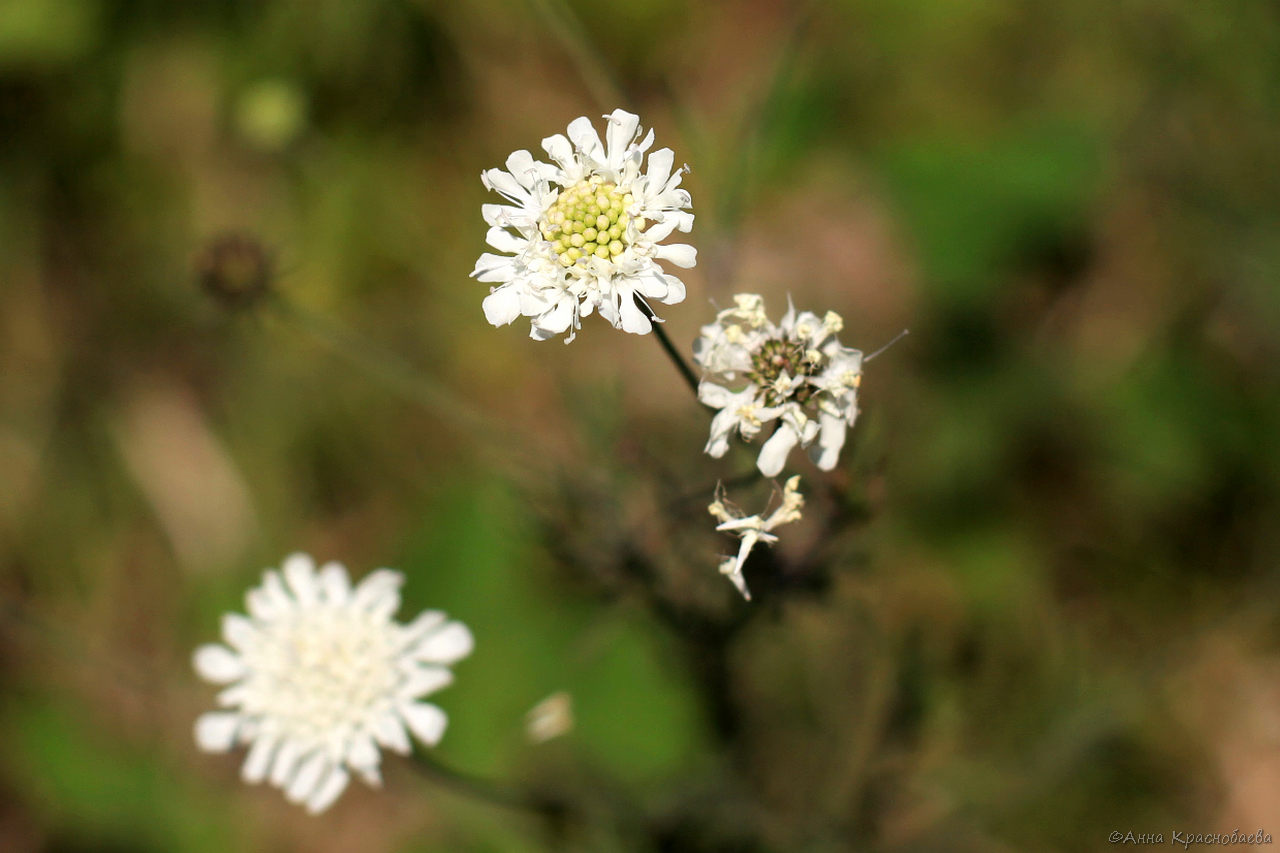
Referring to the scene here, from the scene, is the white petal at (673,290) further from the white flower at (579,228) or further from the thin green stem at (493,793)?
the thin green stem at (493,793)

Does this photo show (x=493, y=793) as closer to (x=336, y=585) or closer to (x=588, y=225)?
(x=336, y=585)

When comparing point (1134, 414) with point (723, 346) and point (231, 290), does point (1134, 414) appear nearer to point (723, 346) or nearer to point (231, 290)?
point (723, 346)

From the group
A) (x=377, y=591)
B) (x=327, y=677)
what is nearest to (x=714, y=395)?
(x=377, y=591)

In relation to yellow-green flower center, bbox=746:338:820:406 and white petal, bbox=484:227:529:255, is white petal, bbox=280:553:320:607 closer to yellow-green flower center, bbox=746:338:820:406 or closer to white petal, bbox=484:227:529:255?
white petal, bbox=484:227:529:255

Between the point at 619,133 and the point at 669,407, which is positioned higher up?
the point at 669,407

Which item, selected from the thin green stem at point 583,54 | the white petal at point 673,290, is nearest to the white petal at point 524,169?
the white petal at point 673,290

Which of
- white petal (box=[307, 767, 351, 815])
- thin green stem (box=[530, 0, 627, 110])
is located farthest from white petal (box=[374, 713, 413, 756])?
thin green stem (box=[530, 0, 627, 110])
